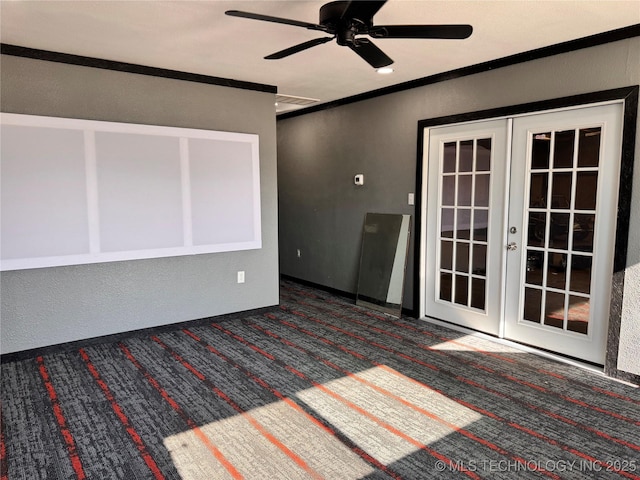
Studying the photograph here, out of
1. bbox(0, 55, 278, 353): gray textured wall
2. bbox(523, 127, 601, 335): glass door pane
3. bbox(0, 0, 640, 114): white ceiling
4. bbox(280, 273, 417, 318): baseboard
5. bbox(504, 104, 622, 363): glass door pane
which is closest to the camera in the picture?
bbox(0, 0, 640, 114): white ceiling

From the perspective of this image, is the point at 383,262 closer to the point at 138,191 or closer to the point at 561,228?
the point at 561,228

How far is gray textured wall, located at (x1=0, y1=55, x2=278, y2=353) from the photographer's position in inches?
140

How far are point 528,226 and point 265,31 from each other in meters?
2.63

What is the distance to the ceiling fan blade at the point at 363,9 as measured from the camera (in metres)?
2.03

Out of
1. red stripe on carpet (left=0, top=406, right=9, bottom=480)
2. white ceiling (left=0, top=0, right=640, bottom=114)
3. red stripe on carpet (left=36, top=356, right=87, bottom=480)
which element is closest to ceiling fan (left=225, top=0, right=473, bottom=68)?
white ceiling (left=0, top=0, right=640, bottom=114)

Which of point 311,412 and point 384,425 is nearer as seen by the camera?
point 384,425

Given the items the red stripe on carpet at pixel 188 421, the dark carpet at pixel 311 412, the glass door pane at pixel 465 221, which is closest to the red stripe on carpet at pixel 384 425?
the dark carpet at pixel 311 412

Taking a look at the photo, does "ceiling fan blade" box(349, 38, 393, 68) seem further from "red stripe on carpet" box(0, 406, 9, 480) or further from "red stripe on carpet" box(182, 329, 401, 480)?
"red stripe on carpet" box(0, 406, 9, 480)

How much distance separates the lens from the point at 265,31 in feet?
10.1

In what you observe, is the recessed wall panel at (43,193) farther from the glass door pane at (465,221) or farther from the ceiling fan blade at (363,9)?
the glass door pane at (465,221)

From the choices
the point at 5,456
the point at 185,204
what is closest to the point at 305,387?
the point at 5,456

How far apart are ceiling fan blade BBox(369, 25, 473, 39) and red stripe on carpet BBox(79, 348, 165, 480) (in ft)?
8.44

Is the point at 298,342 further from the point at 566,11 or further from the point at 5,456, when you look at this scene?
the point at 566,11

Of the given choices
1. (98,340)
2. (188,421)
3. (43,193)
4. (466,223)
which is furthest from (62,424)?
(466,223)
